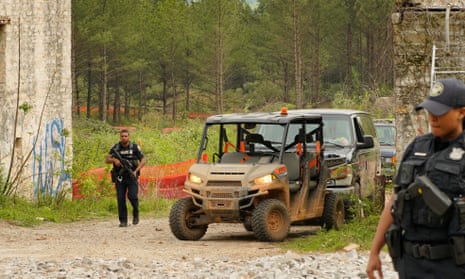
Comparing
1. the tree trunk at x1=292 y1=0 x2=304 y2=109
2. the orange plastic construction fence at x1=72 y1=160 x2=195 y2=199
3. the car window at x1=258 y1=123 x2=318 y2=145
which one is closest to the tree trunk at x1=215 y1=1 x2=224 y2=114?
the tree trunk at x1=292 y1=0 x2=304 y2=109

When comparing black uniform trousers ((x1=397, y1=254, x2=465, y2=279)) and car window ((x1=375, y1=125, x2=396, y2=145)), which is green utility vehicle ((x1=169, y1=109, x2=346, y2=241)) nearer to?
black uniform trousers ((x1=397, y1=254, x2=465, y2=279))

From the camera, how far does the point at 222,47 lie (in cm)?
6150

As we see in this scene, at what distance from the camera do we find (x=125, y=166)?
1661cm

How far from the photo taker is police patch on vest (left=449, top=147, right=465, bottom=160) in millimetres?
5332

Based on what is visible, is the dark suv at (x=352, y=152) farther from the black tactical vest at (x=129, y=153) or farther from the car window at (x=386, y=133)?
the car window at (x=386, y=133)

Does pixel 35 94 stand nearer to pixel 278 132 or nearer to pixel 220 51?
pixel 278 132

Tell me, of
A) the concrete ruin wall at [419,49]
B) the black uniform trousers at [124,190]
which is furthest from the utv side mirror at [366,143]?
the black uniform trousers at [124,190]

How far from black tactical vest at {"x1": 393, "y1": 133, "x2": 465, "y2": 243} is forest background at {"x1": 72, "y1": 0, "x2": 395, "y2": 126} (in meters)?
45.0

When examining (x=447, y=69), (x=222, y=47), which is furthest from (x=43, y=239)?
(x=222, y=47)

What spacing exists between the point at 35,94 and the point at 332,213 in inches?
302

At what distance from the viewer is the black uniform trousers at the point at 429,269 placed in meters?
5.32

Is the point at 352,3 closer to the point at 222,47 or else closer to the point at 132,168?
the point at 222,47

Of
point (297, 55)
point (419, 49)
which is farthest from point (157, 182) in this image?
point (297, 55)

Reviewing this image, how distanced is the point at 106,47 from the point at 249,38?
17.9m
